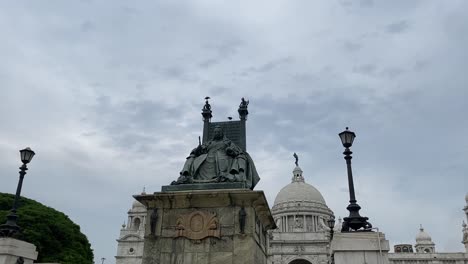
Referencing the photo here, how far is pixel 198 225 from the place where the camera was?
9.48m

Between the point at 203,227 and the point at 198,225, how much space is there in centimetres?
13

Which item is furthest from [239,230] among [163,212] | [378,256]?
[378,256]

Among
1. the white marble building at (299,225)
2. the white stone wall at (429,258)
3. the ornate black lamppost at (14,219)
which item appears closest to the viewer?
the ornate black lamppost at (14,219)

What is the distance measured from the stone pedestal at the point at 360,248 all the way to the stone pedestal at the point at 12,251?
7657 millimetres

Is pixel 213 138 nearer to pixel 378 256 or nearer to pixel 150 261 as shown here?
pixel 150 261

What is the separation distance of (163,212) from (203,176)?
1.36m

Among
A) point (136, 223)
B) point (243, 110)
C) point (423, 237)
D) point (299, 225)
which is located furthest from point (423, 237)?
point (243, 110)

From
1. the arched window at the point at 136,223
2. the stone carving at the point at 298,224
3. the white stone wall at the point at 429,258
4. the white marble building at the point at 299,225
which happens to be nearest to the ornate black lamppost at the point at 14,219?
the white marble building at the point at 299,225

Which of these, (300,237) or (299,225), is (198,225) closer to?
(300,237)

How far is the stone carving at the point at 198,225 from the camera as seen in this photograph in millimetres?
9344

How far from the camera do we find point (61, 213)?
32.4 meters

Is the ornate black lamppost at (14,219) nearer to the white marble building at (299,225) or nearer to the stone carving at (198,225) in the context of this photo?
the stone carving at (198,225)

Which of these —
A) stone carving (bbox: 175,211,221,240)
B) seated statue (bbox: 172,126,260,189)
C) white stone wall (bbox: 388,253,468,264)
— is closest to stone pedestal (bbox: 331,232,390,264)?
seated statue (bbox: 172,126,260,189)

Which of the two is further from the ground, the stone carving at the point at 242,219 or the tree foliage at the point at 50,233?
the tree foliage at the point at 50,233
